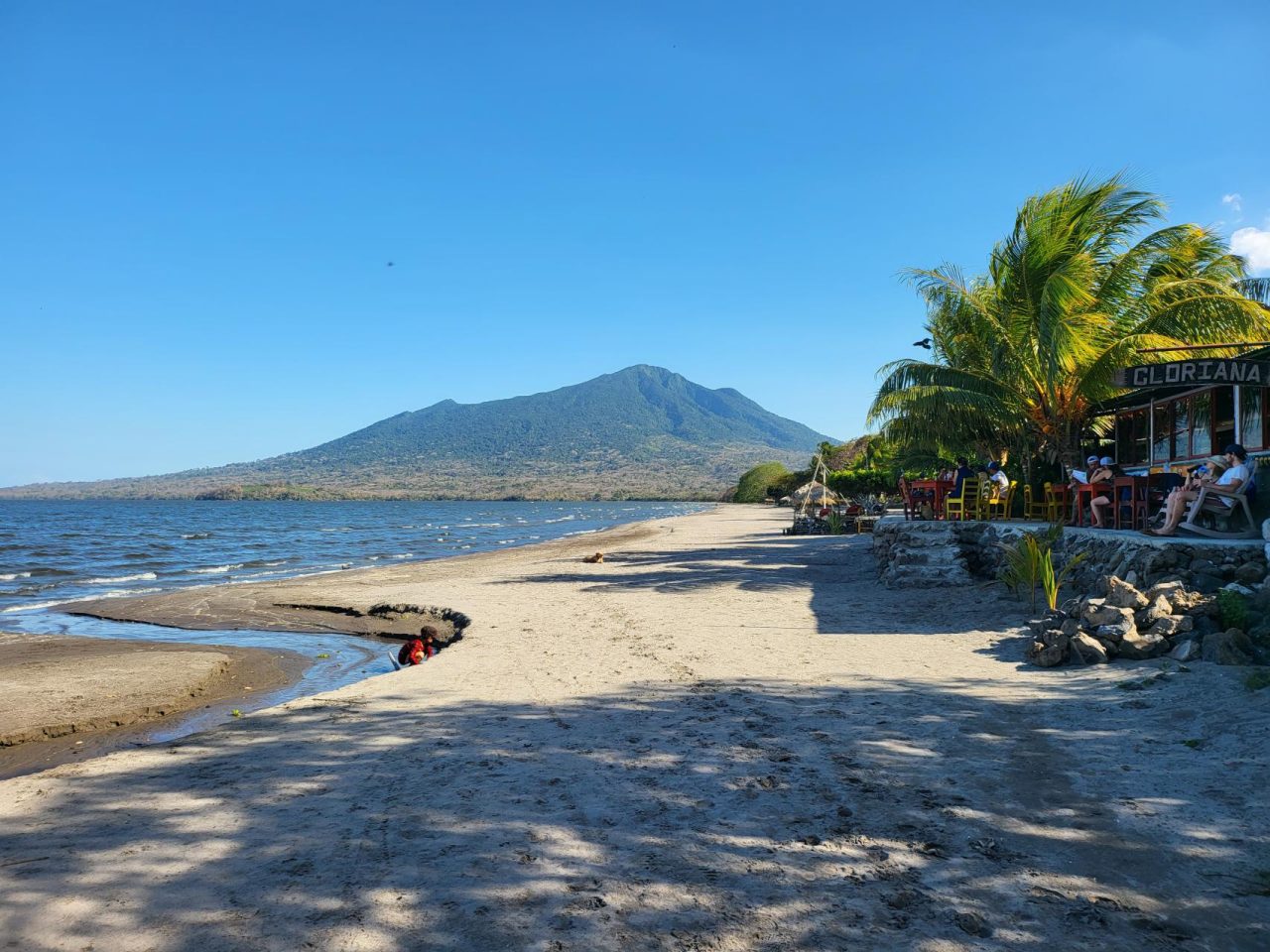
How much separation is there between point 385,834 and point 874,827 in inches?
87.7

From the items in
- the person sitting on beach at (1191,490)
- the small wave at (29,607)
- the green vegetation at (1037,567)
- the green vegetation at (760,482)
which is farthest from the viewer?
the green vegetation at (760,482)

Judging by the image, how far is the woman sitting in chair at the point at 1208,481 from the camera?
898cm

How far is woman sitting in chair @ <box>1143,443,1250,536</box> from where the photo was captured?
29.5ft

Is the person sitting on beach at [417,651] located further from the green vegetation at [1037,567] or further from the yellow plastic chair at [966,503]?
the yellow plastic chair at [966,503]

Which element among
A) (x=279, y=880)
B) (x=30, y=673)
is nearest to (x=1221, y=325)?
(x=279, y=880)

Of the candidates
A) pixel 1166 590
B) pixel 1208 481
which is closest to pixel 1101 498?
pixel 1208 481

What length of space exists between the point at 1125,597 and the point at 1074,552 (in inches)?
134

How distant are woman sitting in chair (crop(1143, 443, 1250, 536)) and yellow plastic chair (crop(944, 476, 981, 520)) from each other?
538 centimetres

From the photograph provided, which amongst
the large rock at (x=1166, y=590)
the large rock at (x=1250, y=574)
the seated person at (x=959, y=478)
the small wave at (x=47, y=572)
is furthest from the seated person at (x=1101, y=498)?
the small wave at (x=47, y=572)

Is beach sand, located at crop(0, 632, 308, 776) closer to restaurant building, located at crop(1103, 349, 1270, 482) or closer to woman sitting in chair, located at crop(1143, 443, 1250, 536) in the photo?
restaurant building, located at crop(1103, 349, 1270, 482)

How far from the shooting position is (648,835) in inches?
141

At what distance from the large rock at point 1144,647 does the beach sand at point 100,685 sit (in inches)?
311

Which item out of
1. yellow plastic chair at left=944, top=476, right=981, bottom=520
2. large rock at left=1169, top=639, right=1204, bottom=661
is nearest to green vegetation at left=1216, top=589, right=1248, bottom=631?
large rock at left=1169, top=639, right=1204, bottom=661

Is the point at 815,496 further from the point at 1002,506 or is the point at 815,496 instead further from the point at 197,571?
the point at 197,571
